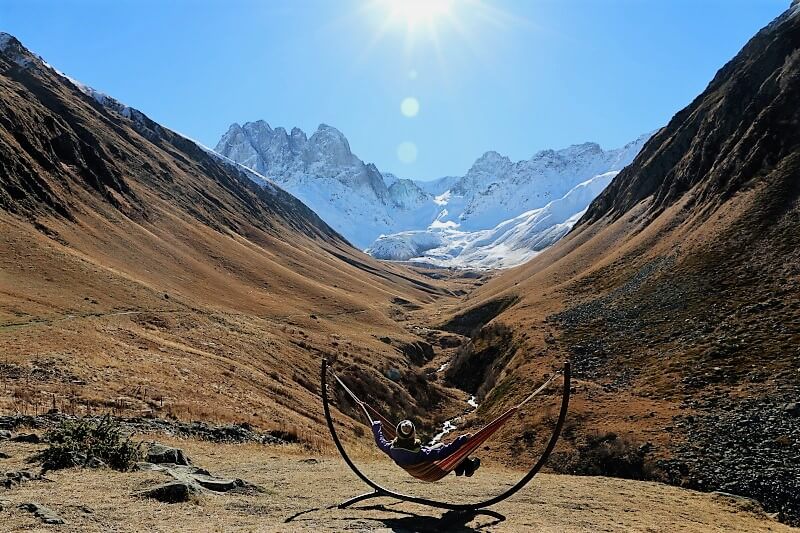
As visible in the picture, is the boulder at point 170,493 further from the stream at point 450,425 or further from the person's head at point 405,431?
the stream at point 450,425

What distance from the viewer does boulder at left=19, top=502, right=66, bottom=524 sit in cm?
1097

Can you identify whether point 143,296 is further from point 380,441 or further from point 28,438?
point 380,441

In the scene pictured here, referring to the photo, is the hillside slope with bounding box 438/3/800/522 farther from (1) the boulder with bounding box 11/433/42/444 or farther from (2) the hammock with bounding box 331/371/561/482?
(1) the boulder with bounding box 11/433/42/444

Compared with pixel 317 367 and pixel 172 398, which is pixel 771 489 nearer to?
pixel 172 398

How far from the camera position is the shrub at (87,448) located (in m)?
15.9

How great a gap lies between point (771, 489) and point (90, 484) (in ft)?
87.1

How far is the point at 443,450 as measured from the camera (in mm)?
14656

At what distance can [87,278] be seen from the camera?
58.8 meters

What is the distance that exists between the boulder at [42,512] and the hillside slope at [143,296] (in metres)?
13.0

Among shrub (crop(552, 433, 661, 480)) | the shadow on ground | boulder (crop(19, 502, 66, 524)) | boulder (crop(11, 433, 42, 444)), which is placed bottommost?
shrub (crop(552, 433, 661, 480))

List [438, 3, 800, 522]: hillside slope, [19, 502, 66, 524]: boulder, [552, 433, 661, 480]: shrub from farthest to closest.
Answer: [552, 433, 661, 480]: shrub, [438, 3, 800, 522]: hillside slope, [19, 502, 66, 524]: boulder

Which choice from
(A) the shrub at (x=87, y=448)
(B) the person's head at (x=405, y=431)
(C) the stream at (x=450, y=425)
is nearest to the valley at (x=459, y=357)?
(A) the shrub at (x=87, y=448)

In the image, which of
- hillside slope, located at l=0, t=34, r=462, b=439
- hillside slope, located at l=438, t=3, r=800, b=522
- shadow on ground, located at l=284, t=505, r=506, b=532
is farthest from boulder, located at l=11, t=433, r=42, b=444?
hillside slope, located at l=438, t=3, r=800, b=522

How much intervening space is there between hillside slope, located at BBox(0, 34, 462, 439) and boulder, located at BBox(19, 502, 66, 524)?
12950mm
